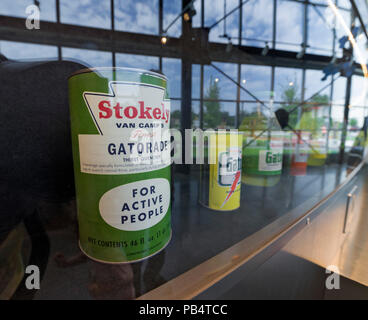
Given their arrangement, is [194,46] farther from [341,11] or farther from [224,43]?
[341,11]

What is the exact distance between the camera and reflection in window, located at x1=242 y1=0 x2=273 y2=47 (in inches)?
30.0

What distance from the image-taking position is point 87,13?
1.48 ft

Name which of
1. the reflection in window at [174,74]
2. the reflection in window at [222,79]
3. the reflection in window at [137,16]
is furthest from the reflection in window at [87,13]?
the reflection in window at [222,79]

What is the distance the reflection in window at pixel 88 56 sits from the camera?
427 mm

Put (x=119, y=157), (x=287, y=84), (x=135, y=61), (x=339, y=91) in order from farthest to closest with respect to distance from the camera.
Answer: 1. (x=339, y=91)
2. (x=287, y=84)
3. (x=135, y=61)
4. (x=119, y=157)

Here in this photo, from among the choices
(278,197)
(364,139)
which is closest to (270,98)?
(278,197)

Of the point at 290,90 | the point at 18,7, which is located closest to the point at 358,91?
the point at 290,90

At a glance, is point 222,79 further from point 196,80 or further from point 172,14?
point 172,14

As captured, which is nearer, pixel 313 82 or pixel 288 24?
pixel 288 24

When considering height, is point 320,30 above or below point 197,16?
above

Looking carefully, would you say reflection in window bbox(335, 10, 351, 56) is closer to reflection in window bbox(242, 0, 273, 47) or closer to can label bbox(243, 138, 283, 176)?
reflection in window bbox(242, 0, 273, 47)

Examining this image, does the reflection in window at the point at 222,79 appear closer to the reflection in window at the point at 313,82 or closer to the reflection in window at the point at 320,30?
the reflection in window at the point at 320,30

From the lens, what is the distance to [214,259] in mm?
324

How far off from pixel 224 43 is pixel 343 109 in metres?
1.22
